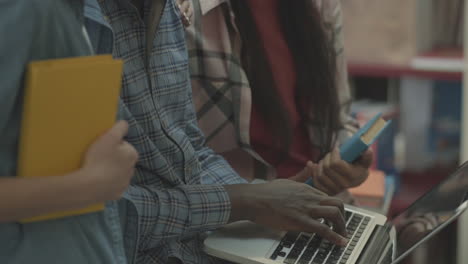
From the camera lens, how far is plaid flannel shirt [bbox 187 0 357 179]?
2.56 ft

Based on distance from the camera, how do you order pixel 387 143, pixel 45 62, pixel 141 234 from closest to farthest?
pixel 45 62
pixel 141 234
pixel 387 143

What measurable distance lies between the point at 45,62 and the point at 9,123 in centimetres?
5

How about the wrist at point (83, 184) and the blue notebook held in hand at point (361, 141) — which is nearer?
the wrist at point (83, 184)

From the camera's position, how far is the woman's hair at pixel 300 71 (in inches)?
31.9

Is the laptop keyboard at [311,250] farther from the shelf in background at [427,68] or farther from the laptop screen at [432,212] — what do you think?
the shelf in background at [427,68]

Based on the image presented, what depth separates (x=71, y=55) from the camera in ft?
1.61

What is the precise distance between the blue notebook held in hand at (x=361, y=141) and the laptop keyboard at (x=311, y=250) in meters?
0.09

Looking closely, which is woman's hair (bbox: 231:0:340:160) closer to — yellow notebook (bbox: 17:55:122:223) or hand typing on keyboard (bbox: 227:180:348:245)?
hand typing on keyboard (bbox: 227:180:348:245)

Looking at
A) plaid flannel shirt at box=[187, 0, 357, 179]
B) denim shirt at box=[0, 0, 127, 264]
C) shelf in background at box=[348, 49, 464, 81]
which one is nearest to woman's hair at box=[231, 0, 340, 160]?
plaid flannel shirt at box=[187, 0, 357, 179]

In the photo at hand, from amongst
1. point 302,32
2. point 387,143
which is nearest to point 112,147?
point 302,32

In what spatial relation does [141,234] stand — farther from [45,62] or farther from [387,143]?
[387,143]

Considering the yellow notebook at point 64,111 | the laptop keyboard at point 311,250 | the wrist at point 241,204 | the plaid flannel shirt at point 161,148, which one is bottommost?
the laptop keyboard at point 311,250

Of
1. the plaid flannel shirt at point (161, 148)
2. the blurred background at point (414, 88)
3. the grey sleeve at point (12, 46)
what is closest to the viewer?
the grey sleeve at point (12, 46)

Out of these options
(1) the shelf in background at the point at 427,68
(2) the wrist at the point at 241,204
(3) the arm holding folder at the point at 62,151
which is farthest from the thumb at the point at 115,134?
(1) the shelf in background at the point at 427,68
